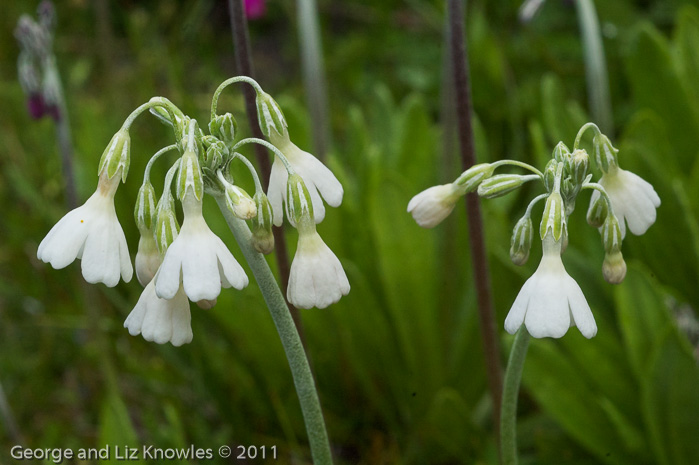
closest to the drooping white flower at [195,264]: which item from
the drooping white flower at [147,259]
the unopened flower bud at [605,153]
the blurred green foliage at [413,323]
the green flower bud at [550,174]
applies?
the drooping white flower at [147,259]

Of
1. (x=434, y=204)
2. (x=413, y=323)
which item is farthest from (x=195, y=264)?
(x=413, y=323)

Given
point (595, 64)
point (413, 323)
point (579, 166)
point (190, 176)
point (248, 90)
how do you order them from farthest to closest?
point (595, 64)
point (413, 323)
point (248, 90)
point (579, 166)
point (190, 176)

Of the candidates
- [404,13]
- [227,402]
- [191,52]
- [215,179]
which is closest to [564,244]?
[215,179]

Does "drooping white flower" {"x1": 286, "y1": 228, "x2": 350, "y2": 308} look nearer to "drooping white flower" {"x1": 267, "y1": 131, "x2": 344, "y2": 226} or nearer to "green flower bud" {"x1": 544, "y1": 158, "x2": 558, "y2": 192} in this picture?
"drooping white flower" {"x1": 267, "y1": 131, "x2": 344, "y2": 226}

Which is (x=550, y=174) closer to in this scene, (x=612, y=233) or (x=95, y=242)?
(x=612, y=233)

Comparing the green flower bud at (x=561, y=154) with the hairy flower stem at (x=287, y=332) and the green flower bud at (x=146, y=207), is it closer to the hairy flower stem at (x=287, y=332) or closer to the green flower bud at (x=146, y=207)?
the hairy flower stem at (x=287, y=332)

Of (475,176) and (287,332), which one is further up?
(475,176)

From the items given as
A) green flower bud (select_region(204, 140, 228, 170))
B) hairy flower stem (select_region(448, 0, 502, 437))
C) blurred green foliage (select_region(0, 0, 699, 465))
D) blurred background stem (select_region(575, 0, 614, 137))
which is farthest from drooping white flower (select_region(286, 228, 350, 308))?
blurred background stem (select_region(575, 0, 614, 137))

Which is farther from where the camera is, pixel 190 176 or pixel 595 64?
pixel 595 64
